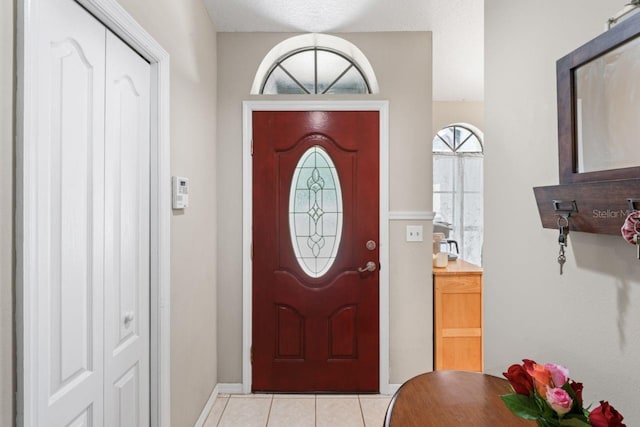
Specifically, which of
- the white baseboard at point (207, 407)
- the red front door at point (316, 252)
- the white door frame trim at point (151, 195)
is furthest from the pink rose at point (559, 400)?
the white baseboard at point (207, 407)

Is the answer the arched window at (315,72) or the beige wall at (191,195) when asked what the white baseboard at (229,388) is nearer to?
the beige wall at (191,195)

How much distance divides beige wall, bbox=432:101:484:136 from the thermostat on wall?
10.2 feet

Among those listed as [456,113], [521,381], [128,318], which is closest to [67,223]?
[128,318]

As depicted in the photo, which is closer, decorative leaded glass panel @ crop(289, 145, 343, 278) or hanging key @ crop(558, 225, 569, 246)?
hanging key @ crop(558, 225, 569, 246)

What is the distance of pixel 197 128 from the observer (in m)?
2.12

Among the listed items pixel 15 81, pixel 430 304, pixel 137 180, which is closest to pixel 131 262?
pixel 137 180

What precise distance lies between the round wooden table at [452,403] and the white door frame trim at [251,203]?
1284mm

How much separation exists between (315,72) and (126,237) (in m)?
1.95

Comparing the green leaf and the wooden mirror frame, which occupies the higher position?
the wooden mirror frame

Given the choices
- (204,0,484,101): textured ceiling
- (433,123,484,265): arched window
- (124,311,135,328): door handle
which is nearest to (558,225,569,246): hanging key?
(124,311,135,328): door handle

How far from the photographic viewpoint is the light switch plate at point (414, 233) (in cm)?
255

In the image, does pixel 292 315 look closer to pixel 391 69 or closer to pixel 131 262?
pixel 131 262

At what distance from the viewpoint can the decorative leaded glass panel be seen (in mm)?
2568

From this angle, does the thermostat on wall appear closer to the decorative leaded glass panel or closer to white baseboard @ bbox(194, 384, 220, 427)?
the decorative leaded glass panel
